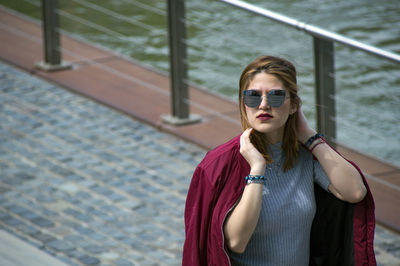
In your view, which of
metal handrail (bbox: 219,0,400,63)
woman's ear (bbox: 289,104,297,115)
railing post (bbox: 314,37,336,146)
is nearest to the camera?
woman's ear (bbox: 289,104,297,115)

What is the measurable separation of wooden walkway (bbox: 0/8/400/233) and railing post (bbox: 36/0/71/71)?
3.5 inches

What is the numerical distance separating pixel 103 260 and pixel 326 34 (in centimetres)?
216

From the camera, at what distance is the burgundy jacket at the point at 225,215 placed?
9.04 ft

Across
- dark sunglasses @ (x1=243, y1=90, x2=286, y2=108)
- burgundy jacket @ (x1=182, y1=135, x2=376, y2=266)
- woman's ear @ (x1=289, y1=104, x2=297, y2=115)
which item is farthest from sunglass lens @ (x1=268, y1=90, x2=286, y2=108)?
burgundy jacket @ (x1=182, y1=135, x2=376, y2=266)

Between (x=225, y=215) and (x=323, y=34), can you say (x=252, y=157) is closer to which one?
(x=225, y=215)

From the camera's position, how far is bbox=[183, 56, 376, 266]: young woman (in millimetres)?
2750

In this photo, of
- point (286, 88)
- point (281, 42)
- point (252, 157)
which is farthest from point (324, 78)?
point (281, 42)

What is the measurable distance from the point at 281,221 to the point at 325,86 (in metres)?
2.89

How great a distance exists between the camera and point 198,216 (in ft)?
9.16

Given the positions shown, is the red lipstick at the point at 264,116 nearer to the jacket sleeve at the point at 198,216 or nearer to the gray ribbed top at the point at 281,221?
the gray ribbed top at the point at 281,221

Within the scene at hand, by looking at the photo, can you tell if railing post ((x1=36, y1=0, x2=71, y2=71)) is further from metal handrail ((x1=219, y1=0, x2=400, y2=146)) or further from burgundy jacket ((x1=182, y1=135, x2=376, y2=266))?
burgundy jacket ((x1=182, y1=135, x2=376, y2=266))

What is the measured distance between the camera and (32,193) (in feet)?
18.6

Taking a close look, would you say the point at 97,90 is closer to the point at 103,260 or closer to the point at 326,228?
the point at 103,260

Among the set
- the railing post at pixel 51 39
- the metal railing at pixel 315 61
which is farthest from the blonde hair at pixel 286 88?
the railing post at pixel 51 39
